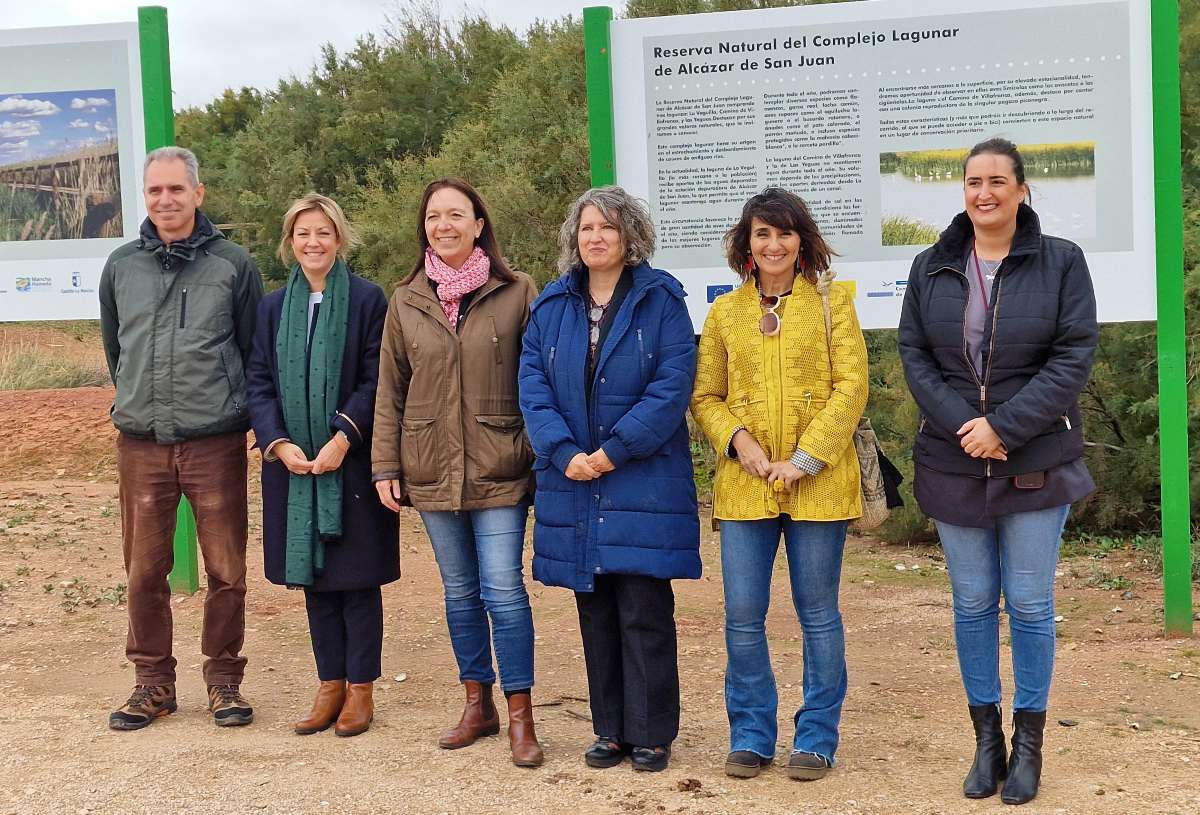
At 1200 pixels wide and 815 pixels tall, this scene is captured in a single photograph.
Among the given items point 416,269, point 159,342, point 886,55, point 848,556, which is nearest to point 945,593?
point 848,556

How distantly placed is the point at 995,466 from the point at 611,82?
3059mm

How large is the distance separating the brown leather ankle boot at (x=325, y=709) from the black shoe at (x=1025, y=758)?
2468mm

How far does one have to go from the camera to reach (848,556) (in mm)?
8836

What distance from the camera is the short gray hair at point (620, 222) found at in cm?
434

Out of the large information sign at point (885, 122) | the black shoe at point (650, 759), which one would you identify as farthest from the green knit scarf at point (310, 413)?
the large information sign at point (885, 122)

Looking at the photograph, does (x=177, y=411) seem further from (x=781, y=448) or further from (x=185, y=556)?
(x=185, y=556)

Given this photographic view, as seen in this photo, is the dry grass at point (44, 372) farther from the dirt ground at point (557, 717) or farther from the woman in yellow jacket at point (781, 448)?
the woman in yellow jacket at point (781, 448)

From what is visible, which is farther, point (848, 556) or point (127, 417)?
point (848, 556)

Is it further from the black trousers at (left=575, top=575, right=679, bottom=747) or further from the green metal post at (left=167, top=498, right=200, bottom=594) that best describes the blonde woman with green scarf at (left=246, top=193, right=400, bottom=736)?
the green metal post at (left=167, top=498, right=200, bottom=594)

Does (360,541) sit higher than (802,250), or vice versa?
(802,250)

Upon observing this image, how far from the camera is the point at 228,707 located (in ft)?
16.8

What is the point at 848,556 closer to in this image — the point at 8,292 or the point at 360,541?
the point at 360,541

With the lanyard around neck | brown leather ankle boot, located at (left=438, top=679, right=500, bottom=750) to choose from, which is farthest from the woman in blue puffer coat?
the lanyard around neck

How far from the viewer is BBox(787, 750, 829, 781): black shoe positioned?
4.25m
